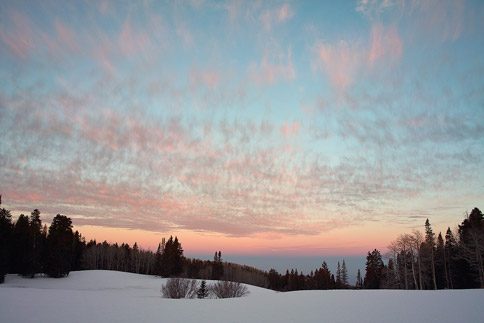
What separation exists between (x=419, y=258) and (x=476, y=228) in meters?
8.55

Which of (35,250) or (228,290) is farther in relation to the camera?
(35,250)

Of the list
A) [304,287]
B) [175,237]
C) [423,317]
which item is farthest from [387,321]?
[304,287]

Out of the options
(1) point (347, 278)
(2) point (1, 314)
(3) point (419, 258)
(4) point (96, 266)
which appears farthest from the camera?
(1) point (347, 278)

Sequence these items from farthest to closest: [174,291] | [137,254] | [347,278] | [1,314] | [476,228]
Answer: [347,278]
[137,254]
[476,228]
[174,291]
[1,314]

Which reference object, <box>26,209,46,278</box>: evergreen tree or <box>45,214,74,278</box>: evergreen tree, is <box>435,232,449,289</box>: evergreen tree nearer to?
<box>45,214,74,278</box>: evergreen tree

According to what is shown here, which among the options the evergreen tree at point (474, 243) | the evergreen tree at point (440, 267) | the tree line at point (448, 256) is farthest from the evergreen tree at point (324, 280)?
the evergreen tree at point (474, 243)

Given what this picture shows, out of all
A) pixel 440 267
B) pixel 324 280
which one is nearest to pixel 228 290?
pixel 440 267

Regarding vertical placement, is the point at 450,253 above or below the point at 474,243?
below

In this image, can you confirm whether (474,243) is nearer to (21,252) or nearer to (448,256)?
(448,256)

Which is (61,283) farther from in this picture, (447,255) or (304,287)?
(304,287)

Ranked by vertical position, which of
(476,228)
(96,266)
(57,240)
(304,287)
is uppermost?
(476,228)

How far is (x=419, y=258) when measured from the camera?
4016 centimetres

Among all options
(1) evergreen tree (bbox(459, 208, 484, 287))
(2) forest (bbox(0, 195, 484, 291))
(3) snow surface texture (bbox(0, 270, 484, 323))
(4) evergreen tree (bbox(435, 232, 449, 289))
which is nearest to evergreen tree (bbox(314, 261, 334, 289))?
(2) forest (bbox(0, 195, 484, 291))

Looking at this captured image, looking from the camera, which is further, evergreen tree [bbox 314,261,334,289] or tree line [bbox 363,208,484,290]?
evergreen tree [bbox 314,261,334,289]
